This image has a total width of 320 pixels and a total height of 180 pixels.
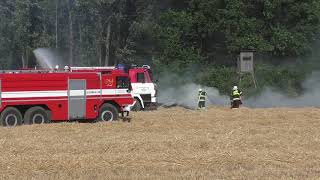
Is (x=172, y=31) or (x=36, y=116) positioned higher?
(x=172, y=31)

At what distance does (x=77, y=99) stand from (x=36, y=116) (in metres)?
1.81

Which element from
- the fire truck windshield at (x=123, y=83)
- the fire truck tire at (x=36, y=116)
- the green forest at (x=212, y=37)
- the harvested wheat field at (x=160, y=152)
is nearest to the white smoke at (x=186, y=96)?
the green forest at (x=212, y=37)

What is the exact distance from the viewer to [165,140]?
16.2 metres

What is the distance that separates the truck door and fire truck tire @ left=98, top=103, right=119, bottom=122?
0.80m

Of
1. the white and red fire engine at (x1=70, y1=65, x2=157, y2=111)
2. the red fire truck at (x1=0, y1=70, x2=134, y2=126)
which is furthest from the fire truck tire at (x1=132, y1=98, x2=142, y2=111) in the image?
the red fire truck at (x1=0, y1=70, x2=134, y2=126)

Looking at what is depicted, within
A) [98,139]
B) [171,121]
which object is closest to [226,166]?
[98,139]

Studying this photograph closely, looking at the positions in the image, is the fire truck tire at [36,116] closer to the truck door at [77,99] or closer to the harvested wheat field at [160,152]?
the truck door at [77,99]

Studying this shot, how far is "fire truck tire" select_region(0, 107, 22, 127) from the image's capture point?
23.3 metres

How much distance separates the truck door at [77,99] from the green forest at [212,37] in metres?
21.3

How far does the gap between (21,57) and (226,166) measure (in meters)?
64.3

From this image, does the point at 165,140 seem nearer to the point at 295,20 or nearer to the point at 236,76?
the point at 236,76

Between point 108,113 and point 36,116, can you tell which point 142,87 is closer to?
point 108,113

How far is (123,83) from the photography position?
2597 centimetres

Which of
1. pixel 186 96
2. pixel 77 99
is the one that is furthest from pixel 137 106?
pixel 186 96
